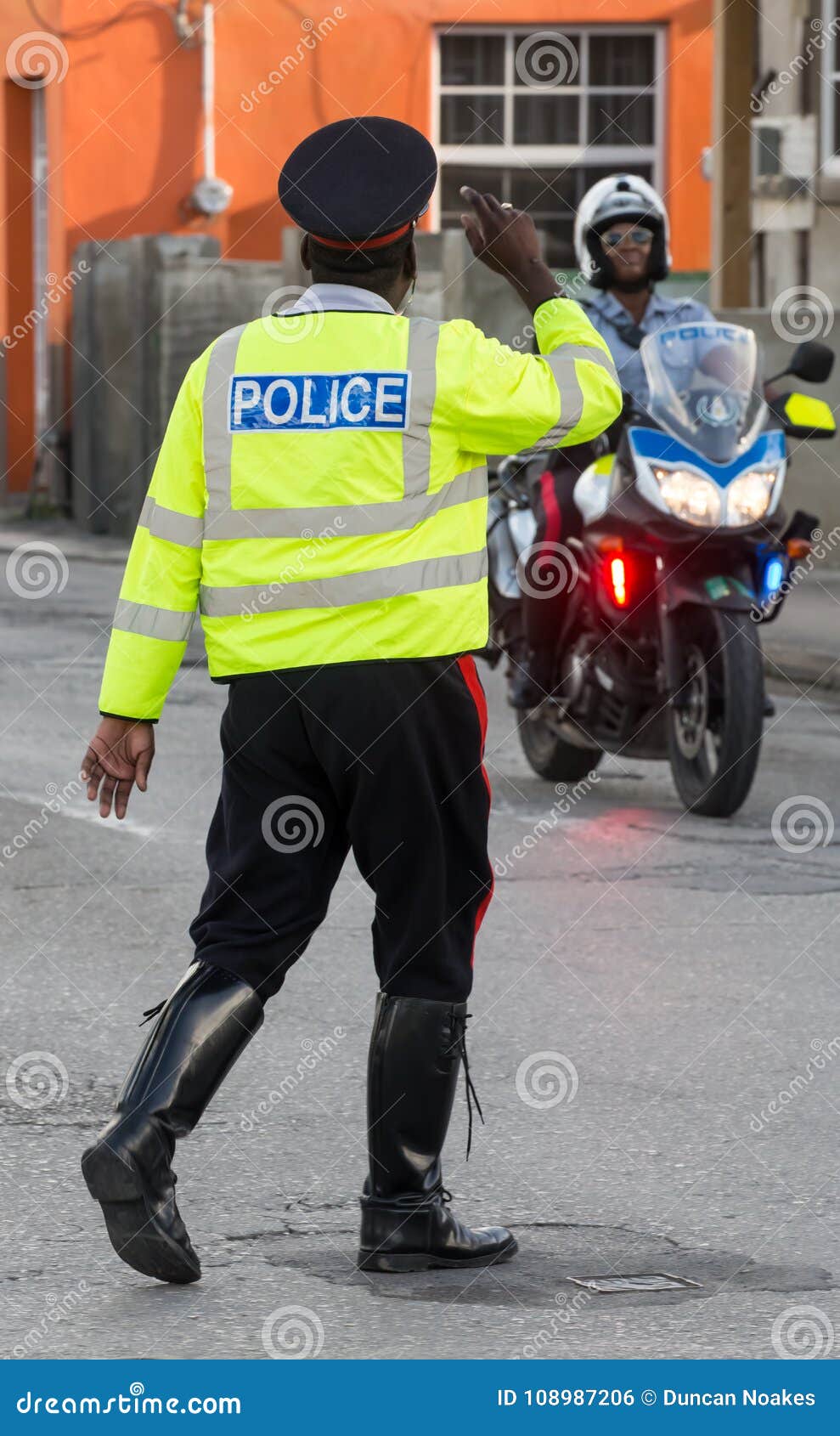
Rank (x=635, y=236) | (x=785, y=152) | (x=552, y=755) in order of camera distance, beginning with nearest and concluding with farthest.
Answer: (x=635, y=236) → (x=552, y=755) → (x=785, y=152)

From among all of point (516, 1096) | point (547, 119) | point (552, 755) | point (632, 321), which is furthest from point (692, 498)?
point (547, 119)

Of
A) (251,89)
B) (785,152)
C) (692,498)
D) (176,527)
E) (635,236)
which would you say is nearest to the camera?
(176,527)

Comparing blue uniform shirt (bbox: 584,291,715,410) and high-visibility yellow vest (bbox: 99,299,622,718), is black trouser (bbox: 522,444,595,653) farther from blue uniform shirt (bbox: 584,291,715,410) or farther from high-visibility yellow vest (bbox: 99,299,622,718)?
high-visibility yellow vest (bbox: 99,299,622,718)

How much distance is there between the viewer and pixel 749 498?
8.24 m

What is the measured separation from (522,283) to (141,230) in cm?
1976

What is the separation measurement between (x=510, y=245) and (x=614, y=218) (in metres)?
4.55

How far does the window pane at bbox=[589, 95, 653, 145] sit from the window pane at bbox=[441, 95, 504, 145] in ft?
2.78

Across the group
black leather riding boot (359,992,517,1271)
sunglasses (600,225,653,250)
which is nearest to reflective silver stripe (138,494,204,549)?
black leather riding boot (359,992,517,1271)

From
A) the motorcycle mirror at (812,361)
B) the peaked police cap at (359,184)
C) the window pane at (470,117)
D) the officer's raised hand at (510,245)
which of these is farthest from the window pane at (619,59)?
the peaked police cap at (359,184)

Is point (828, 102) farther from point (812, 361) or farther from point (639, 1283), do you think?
point (639, 1283)

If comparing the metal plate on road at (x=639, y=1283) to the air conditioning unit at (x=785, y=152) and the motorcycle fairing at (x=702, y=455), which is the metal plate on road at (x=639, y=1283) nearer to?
the motorcycle fairing at (x=702, y=455)

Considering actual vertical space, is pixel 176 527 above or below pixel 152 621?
above

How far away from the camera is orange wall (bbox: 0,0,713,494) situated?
2314cm
